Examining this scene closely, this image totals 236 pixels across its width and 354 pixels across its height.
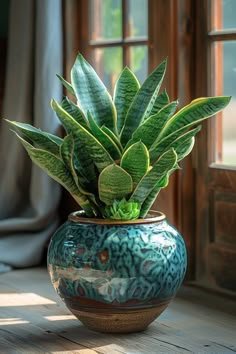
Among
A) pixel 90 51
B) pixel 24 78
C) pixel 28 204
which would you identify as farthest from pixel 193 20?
pixel 28 204

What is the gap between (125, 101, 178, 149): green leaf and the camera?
226cm

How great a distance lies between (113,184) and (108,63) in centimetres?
124

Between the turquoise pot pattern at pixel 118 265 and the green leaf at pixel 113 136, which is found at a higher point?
the green leaf at pixel 113 136

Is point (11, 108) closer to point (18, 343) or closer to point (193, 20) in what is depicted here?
point (193, 20)

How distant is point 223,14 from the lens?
287cm

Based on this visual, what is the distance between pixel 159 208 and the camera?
120 inches

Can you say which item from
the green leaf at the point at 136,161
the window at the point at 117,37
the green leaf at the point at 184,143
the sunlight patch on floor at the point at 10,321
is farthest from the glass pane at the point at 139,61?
the sunlight patch on floor at the point at 10,321

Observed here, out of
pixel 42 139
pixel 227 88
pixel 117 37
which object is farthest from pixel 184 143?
pixel 117 37

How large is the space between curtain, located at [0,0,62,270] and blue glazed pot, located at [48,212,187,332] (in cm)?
107

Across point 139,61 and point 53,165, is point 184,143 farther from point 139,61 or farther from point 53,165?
point 139,61

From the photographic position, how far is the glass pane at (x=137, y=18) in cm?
312

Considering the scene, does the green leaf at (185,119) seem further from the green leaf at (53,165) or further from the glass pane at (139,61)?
the glass pane at (139,61)

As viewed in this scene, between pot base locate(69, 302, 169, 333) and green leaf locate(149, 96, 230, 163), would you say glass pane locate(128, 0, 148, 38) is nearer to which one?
green leaf locate(149, 96, 230, 163)

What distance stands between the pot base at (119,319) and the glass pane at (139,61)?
3.73 feet
